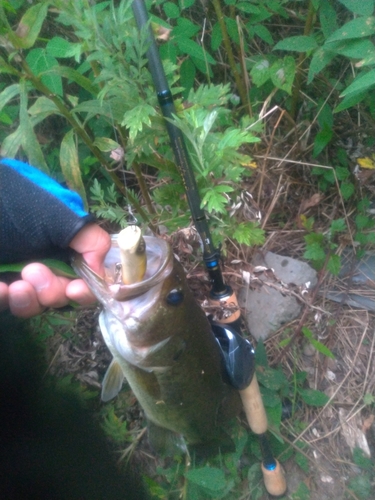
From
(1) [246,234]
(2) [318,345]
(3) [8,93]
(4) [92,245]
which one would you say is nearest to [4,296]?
(4) [92,245]

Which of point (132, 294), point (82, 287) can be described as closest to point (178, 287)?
point (132, 294)

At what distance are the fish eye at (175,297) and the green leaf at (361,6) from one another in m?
1.23

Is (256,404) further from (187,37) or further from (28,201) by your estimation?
(187,37)

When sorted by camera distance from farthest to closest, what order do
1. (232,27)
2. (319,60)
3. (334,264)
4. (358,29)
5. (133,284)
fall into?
1. (334,264)
2. (232,27)
3. (319,60)
4. (358,29)
5. (133,284)

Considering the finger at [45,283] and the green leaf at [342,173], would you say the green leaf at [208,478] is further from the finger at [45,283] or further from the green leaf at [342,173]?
the green leaf at [342,173]

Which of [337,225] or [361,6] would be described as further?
[337,225]

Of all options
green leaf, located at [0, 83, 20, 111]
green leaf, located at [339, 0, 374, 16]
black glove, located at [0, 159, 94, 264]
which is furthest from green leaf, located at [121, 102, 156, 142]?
green leaf, located at [339, 0, 374, 16]

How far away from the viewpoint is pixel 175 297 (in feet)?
4.54

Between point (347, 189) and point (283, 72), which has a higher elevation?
point (283, 72)

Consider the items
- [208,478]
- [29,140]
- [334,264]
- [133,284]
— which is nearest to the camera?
[133,284]

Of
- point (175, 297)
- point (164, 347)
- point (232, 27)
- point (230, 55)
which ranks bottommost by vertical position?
point (164, 347)

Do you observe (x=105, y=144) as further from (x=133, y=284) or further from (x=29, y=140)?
(x=133, y=284)

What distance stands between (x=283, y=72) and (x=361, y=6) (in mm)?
513

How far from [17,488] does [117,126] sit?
4.23 feet
